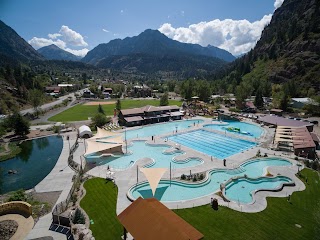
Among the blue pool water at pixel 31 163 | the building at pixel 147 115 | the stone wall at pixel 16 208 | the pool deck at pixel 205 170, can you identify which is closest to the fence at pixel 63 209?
the stone wall at pixel 16 208

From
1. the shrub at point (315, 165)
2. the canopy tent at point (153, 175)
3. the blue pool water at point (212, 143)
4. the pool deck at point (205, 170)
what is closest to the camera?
the pool deck at point (205, 170)

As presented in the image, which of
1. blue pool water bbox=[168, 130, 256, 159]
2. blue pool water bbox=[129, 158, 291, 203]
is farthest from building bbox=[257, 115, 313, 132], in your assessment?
blue pool water bbox=[129, 158, 291, 203]

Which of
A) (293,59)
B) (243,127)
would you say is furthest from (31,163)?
(293,59)

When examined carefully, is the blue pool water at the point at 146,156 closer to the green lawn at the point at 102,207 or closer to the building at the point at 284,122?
the green lawn at the point at 102,207

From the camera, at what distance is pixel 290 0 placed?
191125mm

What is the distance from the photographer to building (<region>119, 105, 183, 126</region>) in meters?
61.4

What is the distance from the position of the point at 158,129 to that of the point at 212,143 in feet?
55.4

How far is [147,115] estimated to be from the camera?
6494cm

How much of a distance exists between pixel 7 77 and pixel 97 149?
8852 cm

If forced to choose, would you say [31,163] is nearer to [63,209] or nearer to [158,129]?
[63,209]

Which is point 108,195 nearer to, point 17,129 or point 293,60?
point 17,129

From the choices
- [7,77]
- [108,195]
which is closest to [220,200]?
[108,195]

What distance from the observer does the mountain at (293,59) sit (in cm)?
10056

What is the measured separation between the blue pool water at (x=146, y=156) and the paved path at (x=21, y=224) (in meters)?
14.3
